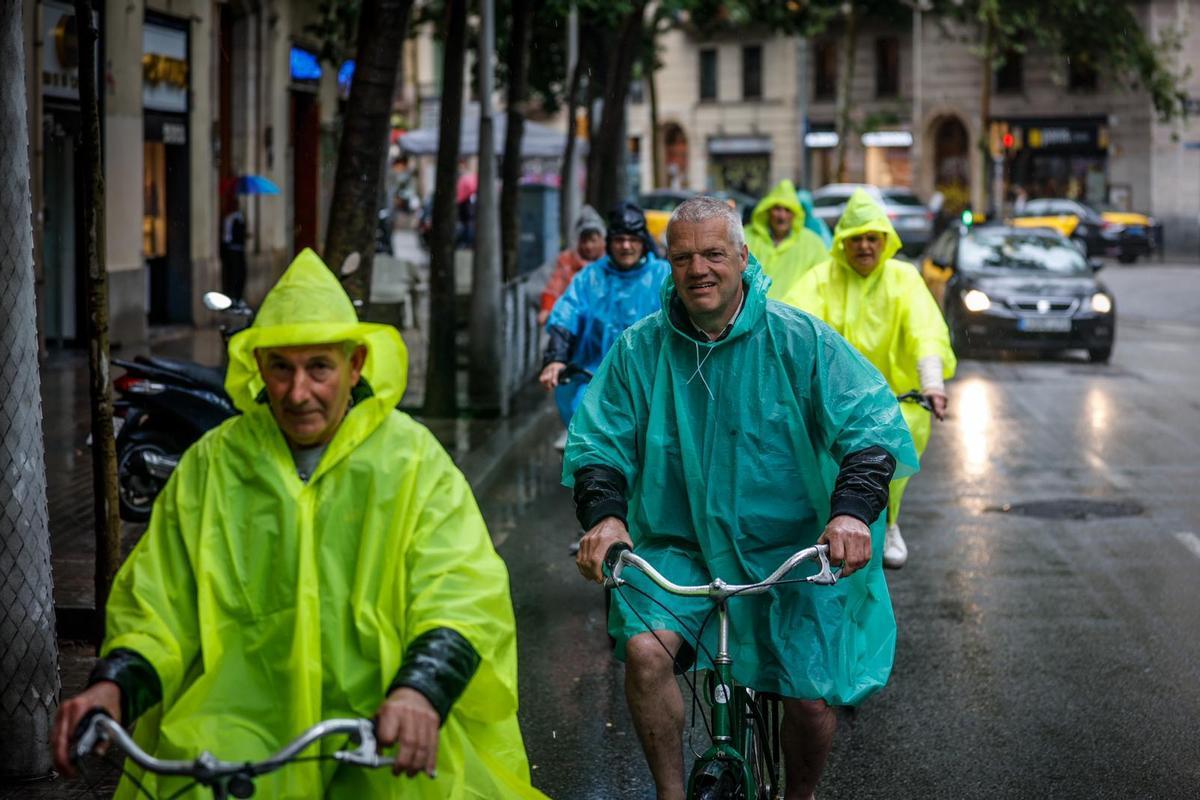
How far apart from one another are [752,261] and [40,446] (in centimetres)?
232

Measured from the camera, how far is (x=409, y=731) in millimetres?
3205

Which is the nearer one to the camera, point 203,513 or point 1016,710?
point 203,513

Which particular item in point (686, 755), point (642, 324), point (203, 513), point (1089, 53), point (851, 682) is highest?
point (1089, 53)

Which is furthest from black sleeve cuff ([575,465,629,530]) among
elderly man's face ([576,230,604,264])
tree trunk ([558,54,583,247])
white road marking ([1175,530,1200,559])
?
tree trunk ([558,54,583,247])

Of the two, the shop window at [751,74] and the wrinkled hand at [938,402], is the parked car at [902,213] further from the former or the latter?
the wrinkled hand at [938,402]

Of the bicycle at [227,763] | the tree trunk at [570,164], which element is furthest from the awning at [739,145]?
the bicycle at [227,763]

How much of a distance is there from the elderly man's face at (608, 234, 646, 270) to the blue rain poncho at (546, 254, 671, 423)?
39mm

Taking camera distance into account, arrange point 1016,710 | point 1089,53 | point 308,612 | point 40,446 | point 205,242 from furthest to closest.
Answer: point 1089,53 → point 205,242 → point 1016,710 → point 40,446 → point 308,612

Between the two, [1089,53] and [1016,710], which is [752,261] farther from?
[1089,53]

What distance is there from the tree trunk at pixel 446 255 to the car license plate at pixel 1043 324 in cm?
763

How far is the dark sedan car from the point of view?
21.3 metres

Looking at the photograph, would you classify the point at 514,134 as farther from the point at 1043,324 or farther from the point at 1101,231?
the point at 1101,231

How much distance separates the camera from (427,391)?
1474 cm

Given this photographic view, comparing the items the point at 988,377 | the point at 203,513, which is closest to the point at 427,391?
the point at 988,377
